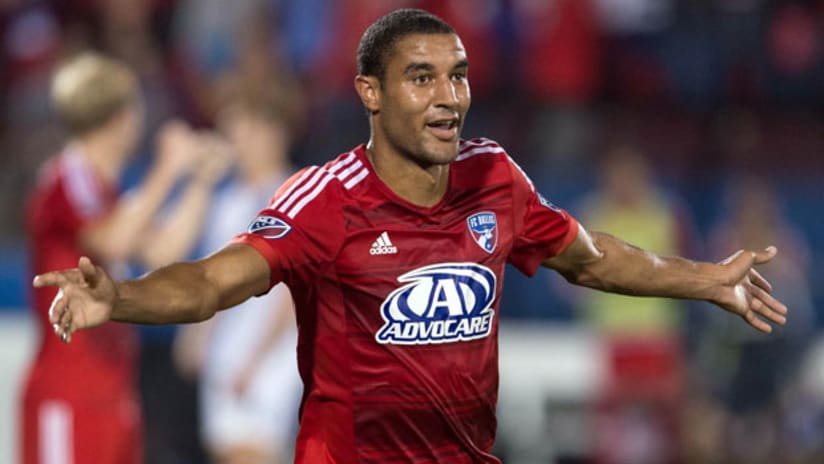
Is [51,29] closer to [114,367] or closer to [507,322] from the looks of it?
[507,322]

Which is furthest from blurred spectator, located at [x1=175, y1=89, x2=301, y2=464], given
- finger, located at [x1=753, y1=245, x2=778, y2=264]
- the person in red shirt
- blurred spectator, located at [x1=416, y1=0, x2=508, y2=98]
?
finger, located at [x1=753, y1=245, x2=778, y2=264]

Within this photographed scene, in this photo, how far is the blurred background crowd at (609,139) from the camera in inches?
411

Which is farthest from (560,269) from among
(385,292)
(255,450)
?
(255,450)

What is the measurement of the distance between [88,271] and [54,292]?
2.77m

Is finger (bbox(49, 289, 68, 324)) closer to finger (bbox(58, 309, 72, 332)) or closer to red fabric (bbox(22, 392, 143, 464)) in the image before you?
finger (bbox(58, 309, 72, 332))

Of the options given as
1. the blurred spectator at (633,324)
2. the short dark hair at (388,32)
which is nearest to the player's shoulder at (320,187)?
the short dark hair at (388,32)

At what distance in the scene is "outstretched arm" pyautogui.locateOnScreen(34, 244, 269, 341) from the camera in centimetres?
377

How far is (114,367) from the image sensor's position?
21.5 ft

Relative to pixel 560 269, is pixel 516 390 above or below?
below

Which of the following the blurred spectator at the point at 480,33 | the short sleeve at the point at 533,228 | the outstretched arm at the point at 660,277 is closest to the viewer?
the short sleeve at the point at 533,228

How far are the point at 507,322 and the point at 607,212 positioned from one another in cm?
101

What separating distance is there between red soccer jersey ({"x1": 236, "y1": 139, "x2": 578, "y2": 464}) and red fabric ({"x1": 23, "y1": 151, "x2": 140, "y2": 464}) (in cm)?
212

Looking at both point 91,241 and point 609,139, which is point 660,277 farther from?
point 609,139

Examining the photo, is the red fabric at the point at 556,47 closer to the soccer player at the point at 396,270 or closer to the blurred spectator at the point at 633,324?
the blurred spectator at the point at 633,324
